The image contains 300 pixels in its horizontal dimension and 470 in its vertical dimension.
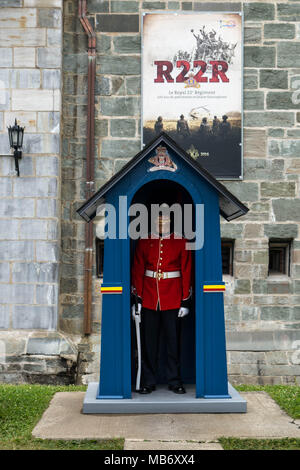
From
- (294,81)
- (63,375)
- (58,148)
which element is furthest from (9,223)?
(294,81)

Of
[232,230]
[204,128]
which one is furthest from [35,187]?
[232,230]

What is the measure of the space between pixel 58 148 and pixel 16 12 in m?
1.85

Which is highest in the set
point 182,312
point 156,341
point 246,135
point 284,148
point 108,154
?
point 246,135

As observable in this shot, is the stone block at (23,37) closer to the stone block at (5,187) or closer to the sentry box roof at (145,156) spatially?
the stone block at (5,187)

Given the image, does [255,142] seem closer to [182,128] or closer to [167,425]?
[182,128]

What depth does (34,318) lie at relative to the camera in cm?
773

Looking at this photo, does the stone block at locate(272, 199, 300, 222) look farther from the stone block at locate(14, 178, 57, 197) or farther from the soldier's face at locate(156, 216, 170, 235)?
the soldier's face at locate(156, 216, 170, 235)

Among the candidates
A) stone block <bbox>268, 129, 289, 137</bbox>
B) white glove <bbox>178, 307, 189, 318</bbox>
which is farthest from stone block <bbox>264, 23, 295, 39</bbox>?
white glove <bbox>178, 307, 189, 318</bbox>

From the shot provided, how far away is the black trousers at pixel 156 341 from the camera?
5.21 m

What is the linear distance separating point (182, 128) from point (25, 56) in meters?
2.22

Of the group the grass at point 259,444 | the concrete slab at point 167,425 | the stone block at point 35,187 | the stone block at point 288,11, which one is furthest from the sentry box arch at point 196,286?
the stone block at point 288,11

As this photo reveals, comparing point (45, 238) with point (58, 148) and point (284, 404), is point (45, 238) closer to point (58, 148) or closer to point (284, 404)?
point (58, 148)

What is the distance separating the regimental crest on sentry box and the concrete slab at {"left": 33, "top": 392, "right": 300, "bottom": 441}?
1928mm

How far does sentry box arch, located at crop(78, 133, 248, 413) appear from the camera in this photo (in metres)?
4.88
